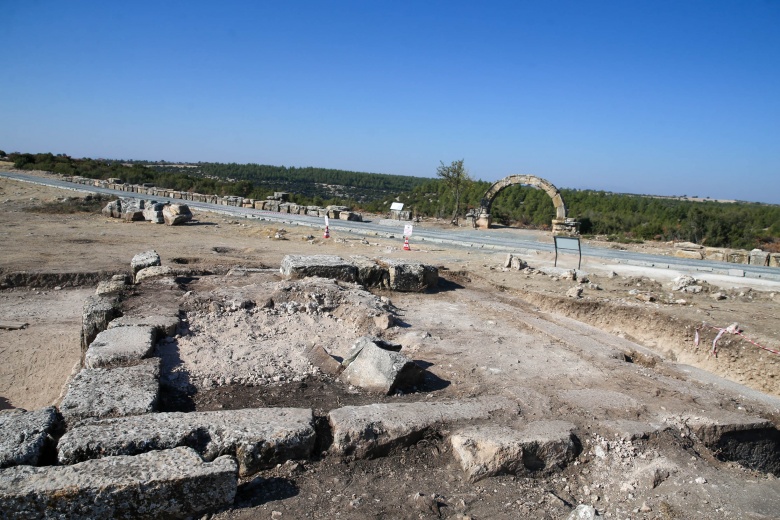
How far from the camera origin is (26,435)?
366cm

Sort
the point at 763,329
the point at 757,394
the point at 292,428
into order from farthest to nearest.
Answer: the point at 763,329 → the point at 757,394 → the point at 292,428

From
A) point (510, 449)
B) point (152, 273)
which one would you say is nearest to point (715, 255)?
point (510, 449)

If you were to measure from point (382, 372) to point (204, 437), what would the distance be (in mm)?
1884

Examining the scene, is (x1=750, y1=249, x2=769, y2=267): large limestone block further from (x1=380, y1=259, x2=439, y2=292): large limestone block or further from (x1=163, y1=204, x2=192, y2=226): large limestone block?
(x1=163, y1=204, x2=192, y2=226): large limestone block

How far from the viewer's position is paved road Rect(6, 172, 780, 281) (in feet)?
51.4

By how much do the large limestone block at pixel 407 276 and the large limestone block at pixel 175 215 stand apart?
12.2m

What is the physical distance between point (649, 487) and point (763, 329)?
6.18 meters

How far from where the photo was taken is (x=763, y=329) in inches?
337

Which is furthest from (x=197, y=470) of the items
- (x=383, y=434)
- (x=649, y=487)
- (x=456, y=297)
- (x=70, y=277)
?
(x=70, y=277)

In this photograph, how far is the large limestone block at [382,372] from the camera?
5156 millimetres

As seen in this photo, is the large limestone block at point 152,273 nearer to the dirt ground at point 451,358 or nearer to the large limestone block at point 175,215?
the dirt ground at point 451,358

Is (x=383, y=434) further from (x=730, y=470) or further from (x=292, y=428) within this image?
(x=730, y=470)

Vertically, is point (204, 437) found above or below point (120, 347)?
below

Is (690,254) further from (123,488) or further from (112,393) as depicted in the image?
Answer: (123,488)
